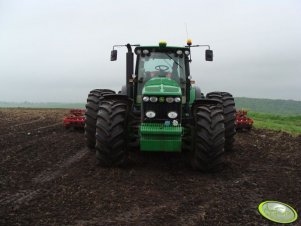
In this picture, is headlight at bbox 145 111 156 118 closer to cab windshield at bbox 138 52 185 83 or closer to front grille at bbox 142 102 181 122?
front grille at bbox 142 102 181 122

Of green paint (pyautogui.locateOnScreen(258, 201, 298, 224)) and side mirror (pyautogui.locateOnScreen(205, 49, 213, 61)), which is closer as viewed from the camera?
green paint (pyautogui.locateOnScreen(258, 201, 298, 224))

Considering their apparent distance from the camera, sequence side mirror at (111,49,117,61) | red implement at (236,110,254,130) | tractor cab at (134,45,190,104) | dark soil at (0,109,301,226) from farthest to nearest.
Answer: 1. red implement at (236,110,254,130)
2. side mirror at (111,49,117,61)
3. tractor cab at (134,45,190,104)
4. dark soil at (0,109,301,226)

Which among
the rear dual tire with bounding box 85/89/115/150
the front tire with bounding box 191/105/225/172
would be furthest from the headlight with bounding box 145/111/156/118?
the rear dual tire with bounding box 85/89/115/150

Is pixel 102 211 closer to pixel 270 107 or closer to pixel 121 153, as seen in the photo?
pixel 121 153

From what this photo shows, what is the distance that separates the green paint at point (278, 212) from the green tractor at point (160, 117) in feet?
5.57

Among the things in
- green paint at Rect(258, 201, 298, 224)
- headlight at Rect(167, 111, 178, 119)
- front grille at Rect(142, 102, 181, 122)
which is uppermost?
front grille at Rect(142, 102, 181, 122)

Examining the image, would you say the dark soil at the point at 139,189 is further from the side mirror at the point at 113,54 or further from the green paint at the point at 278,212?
the side mirror at the point at 113,54

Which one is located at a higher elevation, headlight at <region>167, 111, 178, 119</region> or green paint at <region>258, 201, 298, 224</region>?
headlight at <region>167, 111, 178, 119</region>

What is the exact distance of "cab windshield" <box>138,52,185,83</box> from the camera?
8.27 m

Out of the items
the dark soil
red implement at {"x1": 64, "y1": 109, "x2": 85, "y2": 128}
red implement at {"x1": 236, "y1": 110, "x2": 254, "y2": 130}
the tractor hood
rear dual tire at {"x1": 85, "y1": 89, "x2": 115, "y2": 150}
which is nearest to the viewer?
the dark soil

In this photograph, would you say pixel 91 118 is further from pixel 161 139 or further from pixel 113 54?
pixel 161 139

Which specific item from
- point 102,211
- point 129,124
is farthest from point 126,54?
point 102,211

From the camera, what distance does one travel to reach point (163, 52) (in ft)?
27.4

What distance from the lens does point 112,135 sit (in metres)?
6.88
